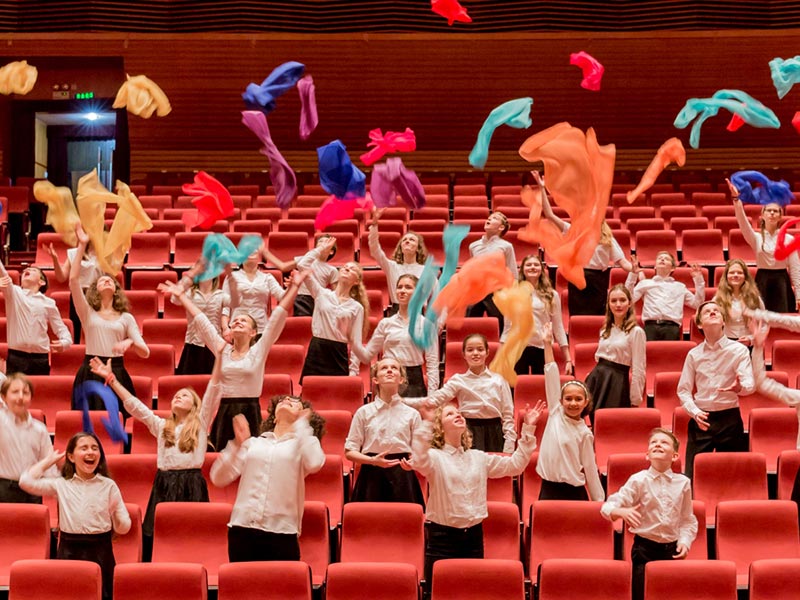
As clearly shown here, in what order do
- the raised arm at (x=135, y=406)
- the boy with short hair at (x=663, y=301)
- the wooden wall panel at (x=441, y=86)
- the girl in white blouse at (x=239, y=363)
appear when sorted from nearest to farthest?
the raised arm at (x=135, y=406), the girl in white blouse at (x=239, y=363), the boy with short hair at (x=663, y=301), the wooden wall panel at (x=441, y=86)

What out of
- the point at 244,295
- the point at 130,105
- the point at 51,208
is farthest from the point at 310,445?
the point at 130,105

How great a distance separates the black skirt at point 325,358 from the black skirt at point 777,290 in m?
1.94

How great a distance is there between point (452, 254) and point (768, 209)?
2.27m

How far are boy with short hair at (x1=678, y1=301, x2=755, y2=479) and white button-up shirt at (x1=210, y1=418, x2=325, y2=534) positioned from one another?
143 centimetres

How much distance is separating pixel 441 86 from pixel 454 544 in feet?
19.1

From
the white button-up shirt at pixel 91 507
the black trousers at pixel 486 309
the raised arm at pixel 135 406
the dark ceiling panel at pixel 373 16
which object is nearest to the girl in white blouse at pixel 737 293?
the black trousers at pixel 486 309

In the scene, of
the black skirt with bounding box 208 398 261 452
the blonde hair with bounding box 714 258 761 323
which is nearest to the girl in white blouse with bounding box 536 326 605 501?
the black skirt with bounding box 208 398 261 452

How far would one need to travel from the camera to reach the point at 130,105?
6.95 metres

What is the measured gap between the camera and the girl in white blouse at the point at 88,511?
369cm

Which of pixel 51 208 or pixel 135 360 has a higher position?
pixel 51 208

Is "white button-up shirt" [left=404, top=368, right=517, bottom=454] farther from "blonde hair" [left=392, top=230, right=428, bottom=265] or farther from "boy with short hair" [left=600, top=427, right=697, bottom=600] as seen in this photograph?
"blonde hair" [left=392, top=230, right=428, bottom=265]

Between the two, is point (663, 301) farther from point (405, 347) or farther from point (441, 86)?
point (441, 86)

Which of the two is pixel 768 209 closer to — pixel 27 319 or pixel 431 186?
pixel 431 186

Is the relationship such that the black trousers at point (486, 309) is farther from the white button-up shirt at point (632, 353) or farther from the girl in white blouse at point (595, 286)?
the white button-up shirt at point (632, 353)
